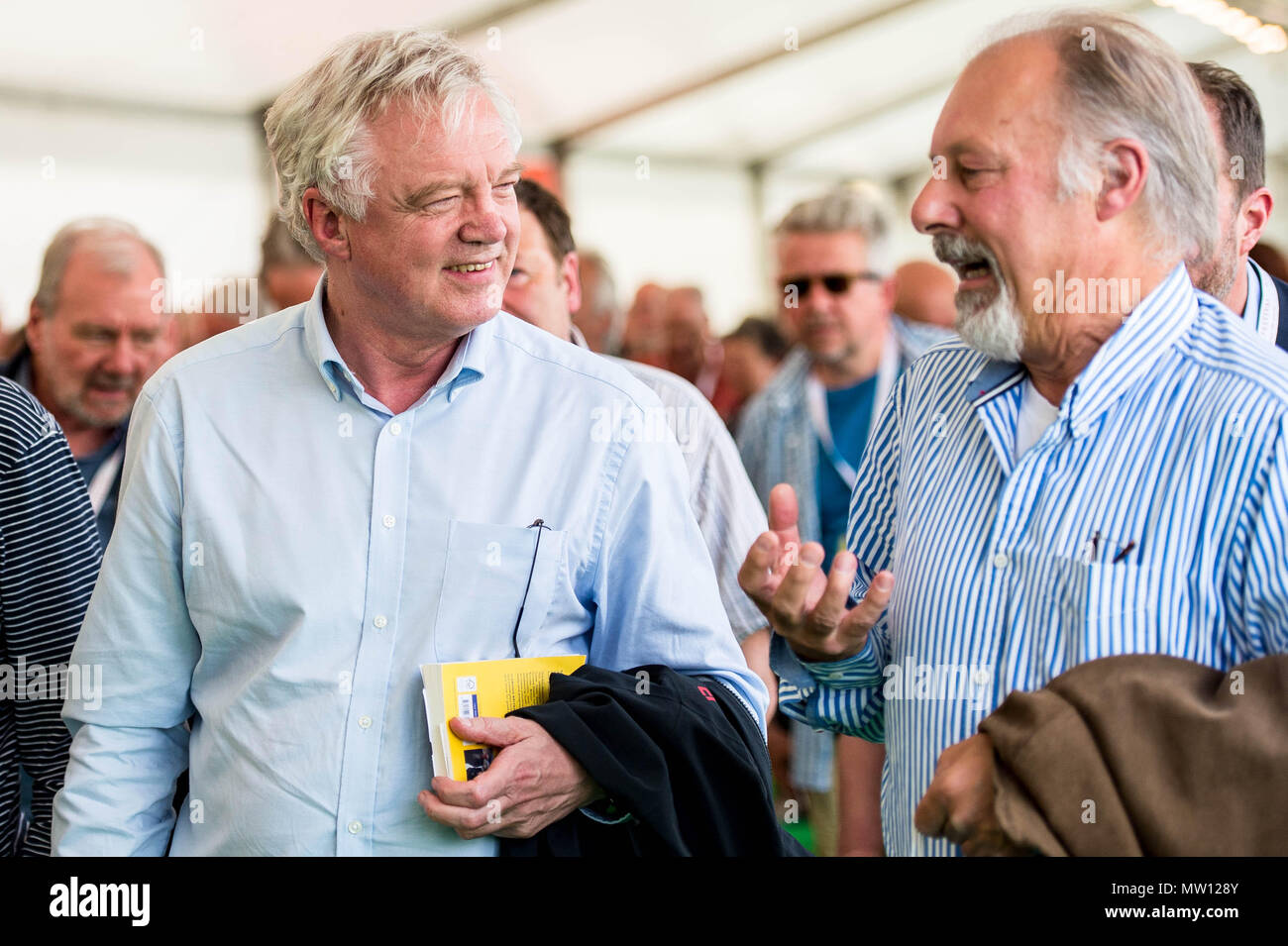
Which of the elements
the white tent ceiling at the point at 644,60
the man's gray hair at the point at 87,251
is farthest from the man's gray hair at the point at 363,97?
the white tent ceiling at the point at 644,60

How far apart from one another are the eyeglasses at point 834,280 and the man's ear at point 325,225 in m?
2.17

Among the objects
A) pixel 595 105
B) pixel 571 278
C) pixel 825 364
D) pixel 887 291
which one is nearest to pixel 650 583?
pixel 571 278

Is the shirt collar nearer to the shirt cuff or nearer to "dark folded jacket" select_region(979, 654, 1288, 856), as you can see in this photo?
the shirt cuff

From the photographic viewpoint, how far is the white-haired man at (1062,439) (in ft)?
4.73

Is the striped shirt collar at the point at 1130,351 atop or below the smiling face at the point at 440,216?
below

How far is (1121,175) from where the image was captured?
1580 millimetres

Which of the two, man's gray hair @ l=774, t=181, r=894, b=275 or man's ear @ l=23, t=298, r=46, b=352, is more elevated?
man's gray hair @ l=774, t=181, r=894, b=275

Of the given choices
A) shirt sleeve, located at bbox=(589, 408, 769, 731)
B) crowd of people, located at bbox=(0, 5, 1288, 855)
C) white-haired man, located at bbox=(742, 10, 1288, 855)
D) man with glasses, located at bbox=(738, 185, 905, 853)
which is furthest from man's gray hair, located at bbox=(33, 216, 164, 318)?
white-haired man, located at bbox=(742, 10, 1288, 855)

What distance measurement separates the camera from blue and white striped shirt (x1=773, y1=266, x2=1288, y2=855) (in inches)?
55.9

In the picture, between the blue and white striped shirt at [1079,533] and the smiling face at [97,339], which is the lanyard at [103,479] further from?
the blue and white striped shirt at [1079,533]

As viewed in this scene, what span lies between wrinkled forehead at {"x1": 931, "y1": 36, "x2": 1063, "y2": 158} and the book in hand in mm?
894

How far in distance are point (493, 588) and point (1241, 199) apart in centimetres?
156
